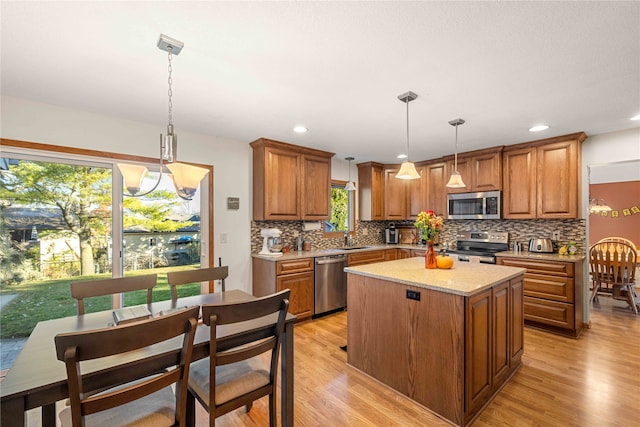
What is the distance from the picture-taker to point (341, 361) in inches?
108

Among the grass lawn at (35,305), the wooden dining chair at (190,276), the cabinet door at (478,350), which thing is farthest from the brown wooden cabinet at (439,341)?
the grass lawn at (35,305)

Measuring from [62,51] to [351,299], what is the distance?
8.83 feet

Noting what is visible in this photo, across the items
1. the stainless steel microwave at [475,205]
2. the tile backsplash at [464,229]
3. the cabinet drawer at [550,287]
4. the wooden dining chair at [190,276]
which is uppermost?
the stainless steel microwave at [475,205]

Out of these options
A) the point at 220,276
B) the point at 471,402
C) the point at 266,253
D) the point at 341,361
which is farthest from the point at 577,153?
the point at 220,276

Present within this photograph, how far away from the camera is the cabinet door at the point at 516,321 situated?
7.95 feet

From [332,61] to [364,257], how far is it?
124 inches

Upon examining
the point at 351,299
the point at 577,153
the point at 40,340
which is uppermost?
the point at 577,153

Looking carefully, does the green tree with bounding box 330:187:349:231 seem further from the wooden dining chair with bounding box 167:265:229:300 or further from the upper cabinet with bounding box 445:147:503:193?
the wooden dining chair with bounding box 167:265:229:300

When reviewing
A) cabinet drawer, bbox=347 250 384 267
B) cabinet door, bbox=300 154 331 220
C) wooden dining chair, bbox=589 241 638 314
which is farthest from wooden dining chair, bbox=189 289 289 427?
wooden dining chair, bbox=589 241 638 314

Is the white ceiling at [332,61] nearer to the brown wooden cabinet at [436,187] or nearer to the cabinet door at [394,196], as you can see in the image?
the brown wooden cabinet at [436,187]

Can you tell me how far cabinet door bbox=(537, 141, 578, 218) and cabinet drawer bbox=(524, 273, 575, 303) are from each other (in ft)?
2.61

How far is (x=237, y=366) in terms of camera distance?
5.60 feet

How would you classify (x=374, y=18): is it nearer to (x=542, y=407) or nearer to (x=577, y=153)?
(x=542, y=407)

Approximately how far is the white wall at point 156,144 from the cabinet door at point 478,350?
275cm
